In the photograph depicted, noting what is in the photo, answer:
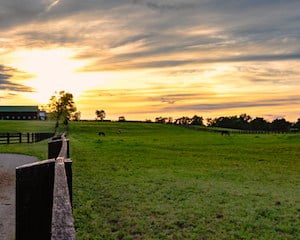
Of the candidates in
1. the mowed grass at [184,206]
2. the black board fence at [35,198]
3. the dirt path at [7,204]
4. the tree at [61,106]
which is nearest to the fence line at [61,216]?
the black board fence at [35,198]

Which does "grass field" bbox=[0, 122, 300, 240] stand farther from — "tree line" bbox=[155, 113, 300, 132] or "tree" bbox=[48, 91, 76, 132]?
"tree line" bbox=[155, 113, 300, 132]

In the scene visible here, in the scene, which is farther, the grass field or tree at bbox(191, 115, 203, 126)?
tree at bbox(191, 115, 203, 126)

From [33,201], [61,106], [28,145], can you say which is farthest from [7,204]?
[61,106]

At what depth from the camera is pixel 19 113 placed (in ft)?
545

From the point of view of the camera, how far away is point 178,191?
11.2m

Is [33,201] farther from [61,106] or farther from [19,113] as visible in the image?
[19,113]

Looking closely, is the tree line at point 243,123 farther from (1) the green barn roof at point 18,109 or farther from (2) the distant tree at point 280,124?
(1) the green barn roof at point 18,109

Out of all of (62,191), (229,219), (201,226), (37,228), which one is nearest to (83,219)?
(201,226)

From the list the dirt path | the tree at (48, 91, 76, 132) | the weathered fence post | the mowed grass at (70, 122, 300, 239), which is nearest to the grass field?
the mowed grass at (70, 122, 300, 239)

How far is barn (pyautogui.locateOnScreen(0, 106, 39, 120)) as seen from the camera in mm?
166000

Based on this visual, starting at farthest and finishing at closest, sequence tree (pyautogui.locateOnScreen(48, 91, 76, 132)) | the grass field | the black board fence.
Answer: tree (pyautogui.locateOnScreen(48, 91, 76, 132)) < the grass field < the black board fence

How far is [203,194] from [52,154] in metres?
4.11

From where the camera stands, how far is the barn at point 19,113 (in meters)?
166

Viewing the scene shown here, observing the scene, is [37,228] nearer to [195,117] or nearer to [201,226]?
[201,226]
